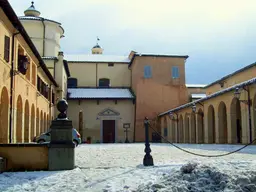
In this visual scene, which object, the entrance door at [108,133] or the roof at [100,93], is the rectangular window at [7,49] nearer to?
the roof at [100,93]

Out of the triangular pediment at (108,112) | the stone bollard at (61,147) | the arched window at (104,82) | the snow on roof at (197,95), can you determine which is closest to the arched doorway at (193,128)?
the triangular pediment at (108,112)

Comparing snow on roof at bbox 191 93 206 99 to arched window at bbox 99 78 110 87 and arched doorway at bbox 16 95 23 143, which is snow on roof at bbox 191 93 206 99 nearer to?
arched window at bbox 99 78 110 87

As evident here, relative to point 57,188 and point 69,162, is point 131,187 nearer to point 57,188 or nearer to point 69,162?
point 57,188

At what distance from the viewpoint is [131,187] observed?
6.59m

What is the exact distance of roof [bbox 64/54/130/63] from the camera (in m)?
43.8

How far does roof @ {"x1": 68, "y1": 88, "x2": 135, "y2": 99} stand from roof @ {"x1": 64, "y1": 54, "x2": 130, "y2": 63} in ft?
13.2

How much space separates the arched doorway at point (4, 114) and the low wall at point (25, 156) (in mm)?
6290

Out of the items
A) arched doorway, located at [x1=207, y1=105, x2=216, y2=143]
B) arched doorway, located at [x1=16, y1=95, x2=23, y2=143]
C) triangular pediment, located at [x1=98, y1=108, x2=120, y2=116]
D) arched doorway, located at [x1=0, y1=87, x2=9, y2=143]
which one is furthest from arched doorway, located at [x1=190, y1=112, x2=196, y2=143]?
arched doorway, located at [x1=0, y1=87, x2=9, y2=143]

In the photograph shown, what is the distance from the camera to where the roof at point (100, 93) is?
3941 centimetres

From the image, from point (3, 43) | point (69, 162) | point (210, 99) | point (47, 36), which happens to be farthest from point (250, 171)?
point (47, 36)

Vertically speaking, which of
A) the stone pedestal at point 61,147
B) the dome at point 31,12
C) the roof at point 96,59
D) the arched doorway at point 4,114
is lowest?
the stone pedestal at point 61,147

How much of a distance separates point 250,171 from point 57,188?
149 inches

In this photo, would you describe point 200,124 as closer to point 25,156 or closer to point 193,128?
point 193,128

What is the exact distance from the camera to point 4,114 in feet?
50.1
